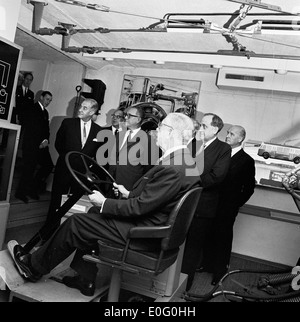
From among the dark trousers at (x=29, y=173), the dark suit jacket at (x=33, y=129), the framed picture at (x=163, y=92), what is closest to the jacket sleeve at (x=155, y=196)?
the dark trousers at (x=29, y=173)

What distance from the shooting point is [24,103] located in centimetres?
538

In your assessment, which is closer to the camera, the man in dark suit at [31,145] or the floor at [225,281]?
the floor at [225,281]

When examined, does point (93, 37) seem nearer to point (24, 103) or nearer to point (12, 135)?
point (24, 103)

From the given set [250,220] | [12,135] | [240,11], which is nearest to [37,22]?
[12,135]

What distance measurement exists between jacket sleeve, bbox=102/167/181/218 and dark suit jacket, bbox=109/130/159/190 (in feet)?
4.14

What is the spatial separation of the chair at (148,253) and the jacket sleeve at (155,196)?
97 millimetres

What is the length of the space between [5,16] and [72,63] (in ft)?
12.7

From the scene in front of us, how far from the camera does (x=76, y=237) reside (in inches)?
82.7

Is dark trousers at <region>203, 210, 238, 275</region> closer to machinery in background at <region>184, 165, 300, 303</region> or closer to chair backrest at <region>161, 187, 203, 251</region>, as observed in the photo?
machinery in background at <region>184, 165, 300, 303</region>

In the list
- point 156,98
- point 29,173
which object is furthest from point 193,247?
point 156,98

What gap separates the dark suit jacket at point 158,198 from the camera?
1.98 m

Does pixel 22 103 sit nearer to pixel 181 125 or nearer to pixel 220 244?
pixel 220 244

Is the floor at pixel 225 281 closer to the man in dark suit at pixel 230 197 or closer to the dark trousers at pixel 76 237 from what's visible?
the man in dark suit at pixel 230 197

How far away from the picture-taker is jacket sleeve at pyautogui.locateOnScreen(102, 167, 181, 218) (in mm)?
1977
